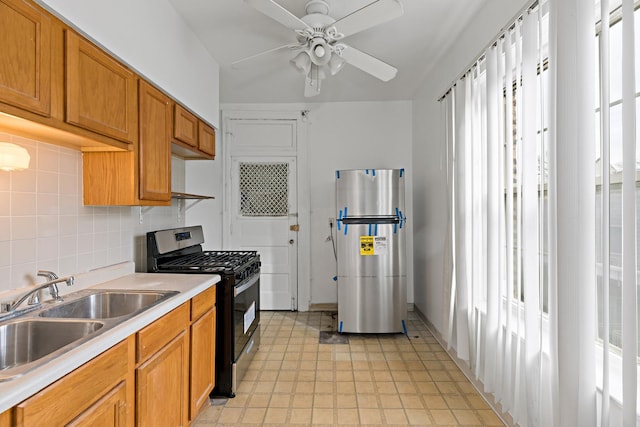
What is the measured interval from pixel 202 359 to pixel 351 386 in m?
1.11

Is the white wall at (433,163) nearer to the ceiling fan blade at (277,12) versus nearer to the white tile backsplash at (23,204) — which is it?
the ceiling fan blade at (277,12)

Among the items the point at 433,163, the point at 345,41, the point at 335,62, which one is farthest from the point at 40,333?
the point at 433,163

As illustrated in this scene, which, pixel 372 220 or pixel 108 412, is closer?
pixel 108 412

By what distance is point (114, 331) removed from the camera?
129 centimetres

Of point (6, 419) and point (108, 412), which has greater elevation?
point (6, 419)

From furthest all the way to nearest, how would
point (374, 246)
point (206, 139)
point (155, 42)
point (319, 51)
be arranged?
point (374, 246)
point (206, 139)
point (319, 51)
point (155, 42)

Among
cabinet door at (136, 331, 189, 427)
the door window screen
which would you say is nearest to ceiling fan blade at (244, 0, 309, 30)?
cabinet door at (136, 331, 189, 427)

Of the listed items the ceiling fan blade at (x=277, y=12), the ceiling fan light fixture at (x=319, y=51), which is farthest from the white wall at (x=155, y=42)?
the ceiling fan light fixture at (x=319, y=51)

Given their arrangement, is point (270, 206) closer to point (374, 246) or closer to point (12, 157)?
point (374, 246)

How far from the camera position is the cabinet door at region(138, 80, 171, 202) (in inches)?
78.8

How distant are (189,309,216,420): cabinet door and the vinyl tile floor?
0.19 meters

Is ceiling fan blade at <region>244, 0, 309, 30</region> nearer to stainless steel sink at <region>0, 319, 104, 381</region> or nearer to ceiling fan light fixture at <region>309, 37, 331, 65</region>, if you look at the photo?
ceiling fan light fixture at <region>309, 37, 331, 65</region>

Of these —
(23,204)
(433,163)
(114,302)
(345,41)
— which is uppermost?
(345,41)

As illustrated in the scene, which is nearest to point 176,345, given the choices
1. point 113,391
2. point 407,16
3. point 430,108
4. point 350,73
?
point 113,391
